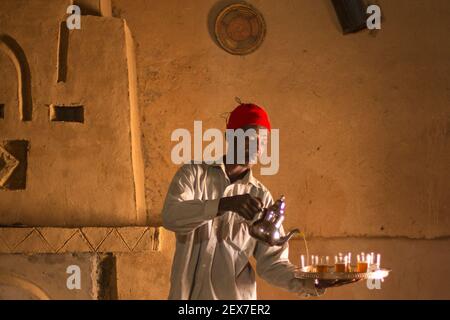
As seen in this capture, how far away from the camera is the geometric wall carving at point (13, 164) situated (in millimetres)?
6203

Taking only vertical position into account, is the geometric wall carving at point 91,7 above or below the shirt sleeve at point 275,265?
above

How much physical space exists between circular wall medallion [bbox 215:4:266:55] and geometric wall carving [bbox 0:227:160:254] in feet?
5.65

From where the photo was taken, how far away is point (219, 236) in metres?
4.60

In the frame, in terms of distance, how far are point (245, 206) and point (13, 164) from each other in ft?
8.70

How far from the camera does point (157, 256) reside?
21.1ft

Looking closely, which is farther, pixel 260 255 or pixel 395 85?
pixel 395 85

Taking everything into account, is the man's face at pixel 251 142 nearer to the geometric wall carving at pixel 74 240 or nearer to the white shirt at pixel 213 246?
the white shirt at pixel 213 246

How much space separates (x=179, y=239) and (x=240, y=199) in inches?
20.4

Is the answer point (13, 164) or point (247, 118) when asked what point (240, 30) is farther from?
point (247, 118)

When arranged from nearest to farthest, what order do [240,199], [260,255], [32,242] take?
[240,199]
[260,255]
[32,242]

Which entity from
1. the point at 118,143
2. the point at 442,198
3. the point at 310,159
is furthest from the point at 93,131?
the point at 442,198

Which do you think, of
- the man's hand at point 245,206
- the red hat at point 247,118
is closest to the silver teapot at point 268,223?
the man's hand at point 245,206

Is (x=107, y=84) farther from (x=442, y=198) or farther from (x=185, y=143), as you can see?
(x=442, y=198)

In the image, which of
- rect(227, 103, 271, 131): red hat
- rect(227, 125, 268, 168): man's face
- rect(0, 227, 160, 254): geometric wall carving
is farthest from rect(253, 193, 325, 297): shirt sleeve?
rect(0, 227, 160, 254): geometric wall carving
